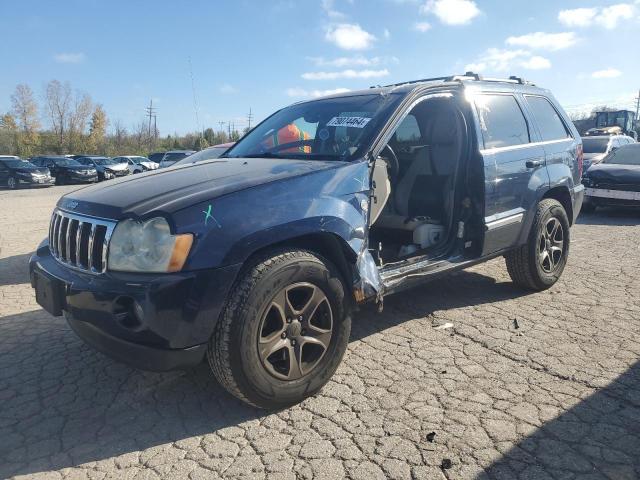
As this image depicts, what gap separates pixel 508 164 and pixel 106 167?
93.3ft

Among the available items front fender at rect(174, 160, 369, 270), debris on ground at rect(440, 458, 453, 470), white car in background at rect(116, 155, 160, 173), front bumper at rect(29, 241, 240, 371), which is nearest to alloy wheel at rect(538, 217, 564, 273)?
front fender at rect(174, 160, 369, 270)

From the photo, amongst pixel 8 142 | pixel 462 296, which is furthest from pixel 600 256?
pixel 8 142

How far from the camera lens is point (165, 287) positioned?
2.39 meters

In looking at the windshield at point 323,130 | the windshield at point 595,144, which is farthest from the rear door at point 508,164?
the windshield at point 595,144

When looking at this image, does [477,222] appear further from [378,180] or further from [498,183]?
[378,180]

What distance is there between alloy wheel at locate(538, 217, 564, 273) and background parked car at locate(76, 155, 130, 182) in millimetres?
26793

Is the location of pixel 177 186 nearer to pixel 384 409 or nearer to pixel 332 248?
pixel 332 248

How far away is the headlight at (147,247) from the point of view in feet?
8.03

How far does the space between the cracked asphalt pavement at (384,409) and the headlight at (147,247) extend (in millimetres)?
941

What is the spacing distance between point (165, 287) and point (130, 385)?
119 centimetres

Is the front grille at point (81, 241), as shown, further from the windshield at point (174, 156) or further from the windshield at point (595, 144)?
the windshield at point (174, 156)

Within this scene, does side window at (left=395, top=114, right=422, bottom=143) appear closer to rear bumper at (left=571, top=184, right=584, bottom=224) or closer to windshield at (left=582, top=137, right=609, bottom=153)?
rear bumper at (left=571, top=184, right=584, bottom=224)

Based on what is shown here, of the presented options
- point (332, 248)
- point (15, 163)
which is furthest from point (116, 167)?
point (332, 248)

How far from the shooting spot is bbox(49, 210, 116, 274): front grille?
2.64m
